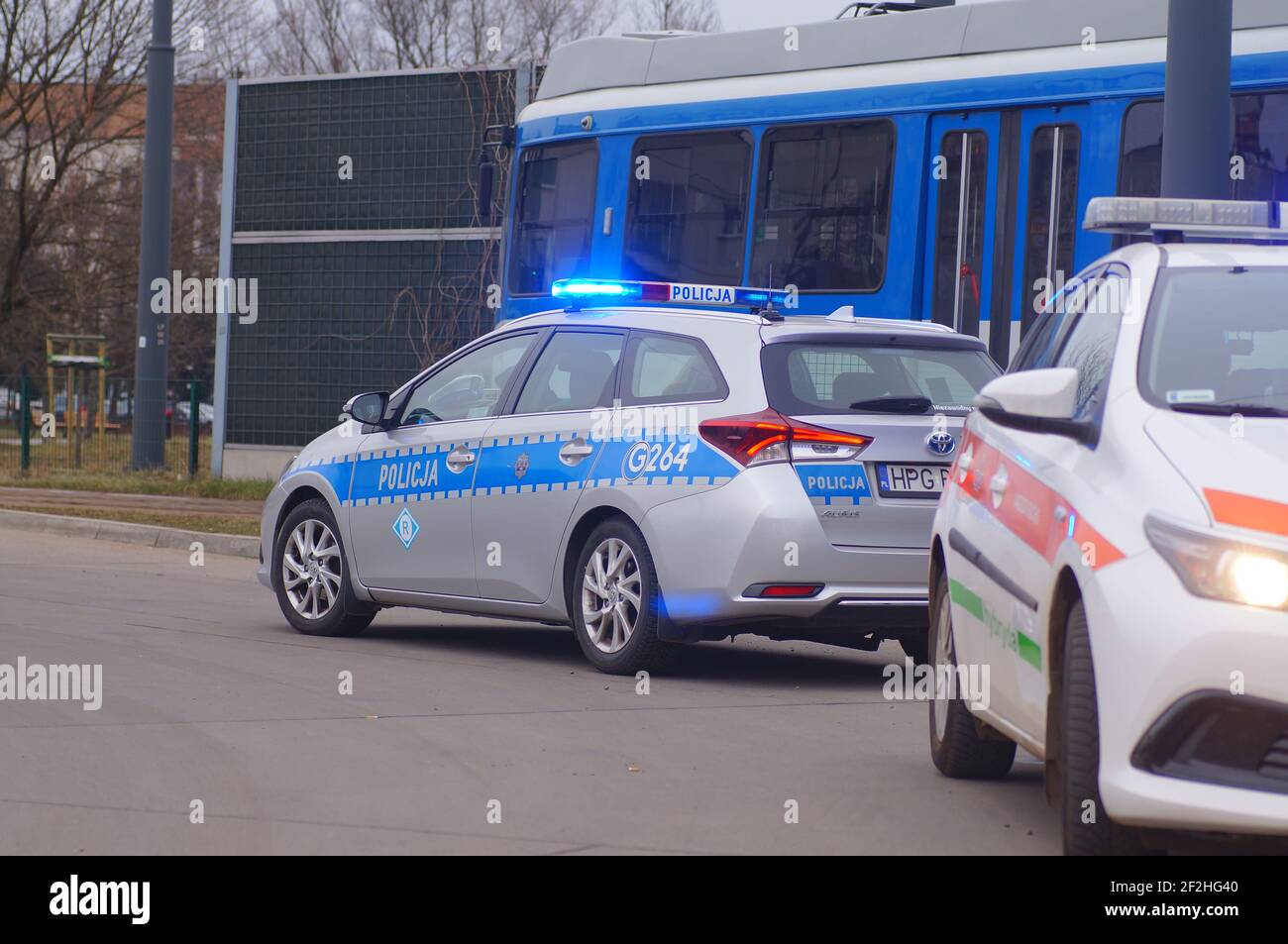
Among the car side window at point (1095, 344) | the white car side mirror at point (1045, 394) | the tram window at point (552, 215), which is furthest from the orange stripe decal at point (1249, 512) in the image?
the tram window at point (552, 215)

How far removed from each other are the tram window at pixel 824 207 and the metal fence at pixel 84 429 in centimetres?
1283

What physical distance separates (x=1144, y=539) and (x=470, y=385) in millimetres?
6239

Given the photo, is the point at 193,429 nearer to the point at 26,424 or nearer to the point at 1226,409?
the point at 26,424

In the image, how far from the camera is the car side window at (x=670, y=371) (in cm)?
898

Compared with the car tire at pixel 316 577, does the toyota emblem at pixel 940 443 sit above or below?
above

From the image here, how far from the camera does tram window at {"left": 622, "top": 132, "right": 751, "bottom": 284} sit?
48.4 ft

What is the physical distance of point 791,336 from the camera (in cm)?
898

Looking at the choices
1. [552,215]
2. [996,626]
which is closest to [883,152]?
[552,215]

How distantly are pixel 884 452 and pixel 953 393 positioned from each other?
564 mm

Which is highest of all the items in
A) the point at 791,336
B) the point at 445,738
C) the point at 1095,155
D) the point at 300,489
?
the point at 1095,155

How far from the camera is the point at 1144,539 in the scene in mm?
4387

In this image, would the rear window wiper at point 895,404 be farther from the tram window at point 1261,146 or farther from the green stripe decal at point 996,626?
the tram window at point 1261,146
